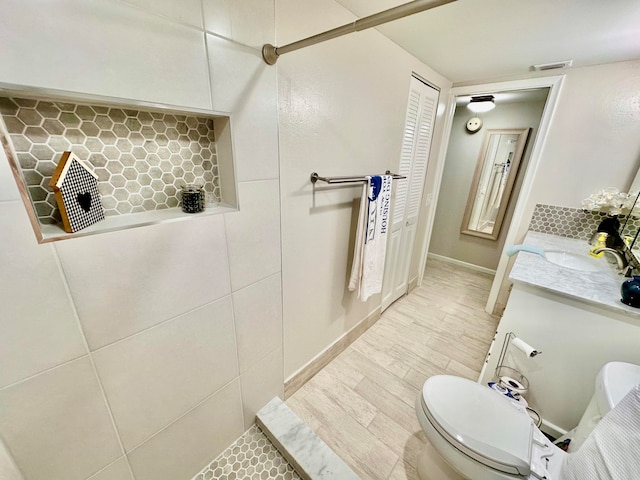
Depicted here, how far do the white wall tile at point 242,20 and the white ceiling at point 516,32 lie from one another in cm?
44

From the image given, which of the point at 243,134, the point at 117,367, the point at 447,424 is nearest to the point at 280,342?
the point at 117,367

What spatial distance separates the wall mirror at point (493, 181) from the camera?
2.79 meters

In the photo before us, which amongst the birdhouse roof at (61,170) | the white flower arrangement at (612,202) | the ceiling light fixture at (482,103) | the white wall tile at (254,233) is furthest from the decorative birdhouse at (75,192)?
the ceiling light fixture at (482,103)

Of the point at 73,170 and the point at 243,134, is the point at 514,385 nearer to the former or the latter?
the point at 243,134

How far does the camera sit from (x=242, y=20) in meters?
0.82

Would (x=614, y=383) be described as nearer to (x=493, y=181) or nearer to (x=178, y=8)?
(x=178, y=8)

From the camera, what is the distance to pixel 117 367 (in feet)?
2.54

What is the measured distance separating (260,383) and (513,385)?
4.53 feet

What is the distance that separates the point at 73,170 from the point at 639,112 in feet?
9.99

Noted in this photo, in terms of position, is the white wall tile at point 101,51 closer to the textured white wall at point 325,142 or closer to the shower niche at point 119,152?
the shower niche at point 119,152

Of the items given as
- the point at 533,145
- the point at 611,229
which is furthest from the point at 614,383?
the point at 533,145

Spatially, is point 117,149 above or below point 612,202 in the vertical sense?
above

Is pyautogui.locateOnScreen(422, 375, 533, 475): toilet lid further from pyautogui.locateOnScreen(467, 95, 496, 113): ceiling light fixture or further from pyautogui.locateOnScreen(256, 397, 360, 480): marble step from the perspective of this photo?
pyautogui.locateOnScreen(467, 95, 496, 113): ceiling light fixture

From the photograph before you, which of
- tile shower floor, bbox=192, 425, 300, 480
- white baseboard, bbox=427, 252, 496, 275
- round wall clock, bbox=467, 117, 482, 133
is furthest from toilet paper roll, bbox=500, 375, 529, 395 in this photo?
round wall clock, bbox=467, 117, 482, 133
